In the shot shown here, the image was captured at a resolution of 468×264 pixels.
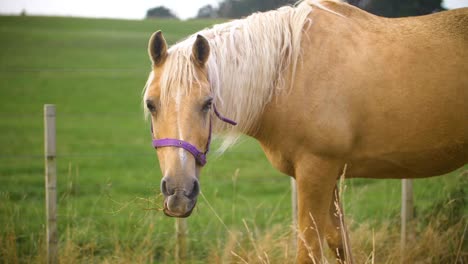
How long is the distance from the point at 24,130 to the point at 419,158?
39.2 ft

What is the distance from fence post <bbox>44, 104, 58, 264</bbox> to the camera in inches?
147

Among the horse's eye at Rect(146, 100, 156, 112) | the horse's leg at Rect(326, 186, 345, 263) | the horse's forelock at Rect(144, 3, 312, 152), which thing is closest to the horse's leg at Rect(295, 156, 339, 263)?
the horse's leg at Rect(326, 186, 345, 263)

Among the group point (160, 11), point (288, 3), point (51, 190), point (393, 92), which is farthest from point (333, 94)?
point (51, 190)

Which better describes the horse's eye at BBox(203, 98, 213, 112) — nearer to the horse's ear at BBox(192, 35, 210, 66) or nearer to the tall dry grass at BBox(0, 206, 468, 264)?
the horse's ear at BBox(192, 35, 210, 66)

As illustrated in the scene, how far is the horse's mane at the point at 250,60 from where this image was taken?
111 inches

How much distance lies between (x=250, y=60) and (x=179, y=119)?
688mm

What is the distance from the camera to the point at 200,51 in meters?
2.64

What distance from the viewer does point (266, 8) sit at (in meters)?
4.48

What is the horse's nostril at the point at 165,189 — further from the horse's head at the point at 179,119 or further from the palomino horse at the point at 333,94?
the palomino horse at the point at 333,94

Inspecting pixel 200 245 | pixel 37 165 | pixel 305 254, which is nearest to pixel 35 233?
pixel 200 245

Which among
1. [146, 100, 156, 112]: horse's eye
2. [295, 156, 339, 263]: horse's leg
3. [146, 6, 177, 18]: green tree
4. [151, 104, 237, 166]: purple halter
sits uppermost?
[146, 6, 177, 18]: green tree

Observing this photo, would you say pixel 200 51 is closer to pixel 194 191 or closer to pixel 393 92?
pixel 194 191

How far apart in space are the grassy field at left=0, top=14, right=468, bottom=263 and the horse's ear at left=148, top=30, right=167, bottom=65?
0.78 metres

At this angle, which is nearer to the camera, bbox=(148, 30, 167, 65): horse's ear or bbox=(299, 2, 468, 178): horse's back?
bbox=(148, 30, 167, 65): horse's ear
